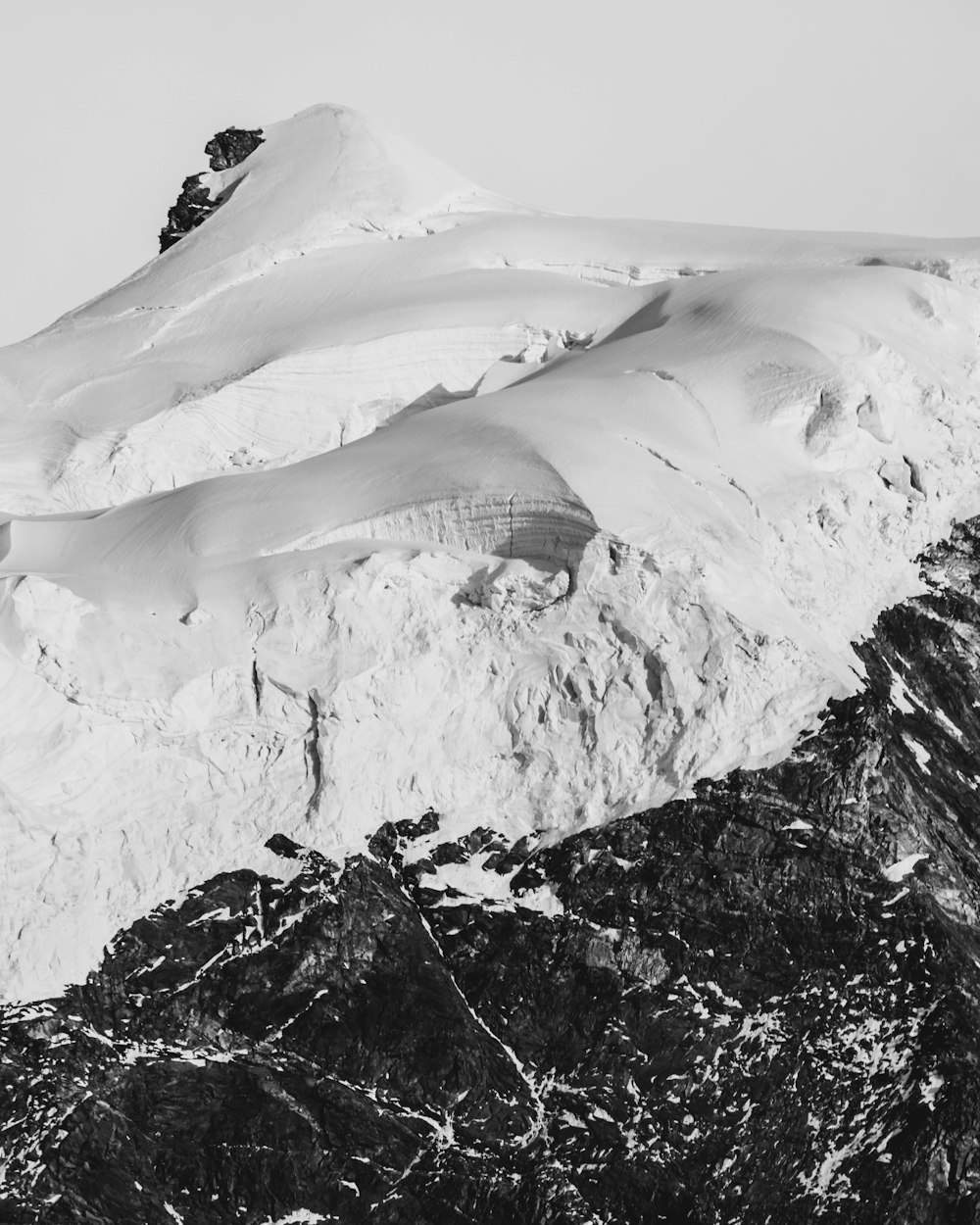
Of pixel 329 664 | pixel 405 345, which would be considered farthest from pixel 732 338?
pixel 329 664

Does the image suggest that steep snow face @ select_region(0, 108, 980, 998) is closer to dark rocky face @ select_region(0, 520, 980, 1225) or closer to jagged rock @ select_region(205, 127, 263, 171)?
dark rocky face @ select_region(0, 520, 980, 1225)

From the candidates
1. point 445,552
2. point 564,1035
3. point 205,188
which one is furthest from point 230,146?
point 564,1035

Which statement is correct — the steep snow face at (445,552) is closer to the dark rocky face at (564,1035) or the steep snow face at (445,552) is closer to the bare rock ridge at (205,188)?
the dark rocky face at (564,1035)

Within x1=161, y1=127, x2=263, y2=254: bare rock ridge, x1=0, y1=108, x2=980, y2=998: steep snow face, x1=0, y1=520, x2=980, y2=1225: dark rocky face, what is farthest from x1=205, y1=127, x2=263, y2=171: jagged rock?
x1=0, y1=520, x2=980, y2=1225: dark rocky face

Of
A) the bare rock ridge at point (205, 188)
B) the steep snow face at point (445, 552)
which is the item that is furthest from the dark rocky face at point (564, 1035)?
the bare rock ridge at point (205, 188)

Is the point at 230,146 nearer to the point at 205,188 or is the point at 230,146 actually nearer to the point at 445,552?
the point at 205,188

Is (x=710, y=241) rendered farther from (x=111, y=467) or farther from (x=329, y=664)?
(x=329, y=664)
